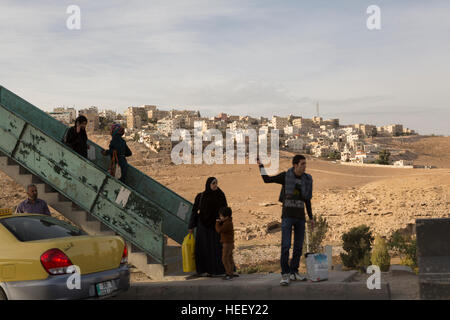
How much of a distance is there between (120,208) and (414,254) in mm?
5652

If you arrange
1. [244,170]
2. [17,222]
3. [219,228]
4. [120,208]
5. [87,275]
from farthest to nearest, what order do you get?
[244,170] → [120,208] → [219,228] → [17,222] → [87,275]

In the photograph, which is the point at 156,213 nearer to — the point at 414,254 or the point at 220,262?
the point at 220,262

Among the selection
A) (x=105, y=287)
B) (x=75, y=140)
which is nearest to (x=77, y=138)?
(x=75, y=140)

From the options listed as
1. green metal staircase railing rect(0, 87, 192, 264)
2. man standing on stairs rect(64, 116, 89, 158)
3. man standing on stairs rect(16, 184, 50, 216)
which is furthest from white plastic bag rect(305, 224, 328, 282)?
man standing on stairs rect(64, 116, 89, 158)

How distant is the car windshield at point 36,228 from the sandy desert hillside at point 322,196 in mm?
11312

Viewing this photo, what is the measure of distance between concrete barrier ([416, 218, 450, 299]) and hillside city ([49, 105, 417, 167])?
5977cm

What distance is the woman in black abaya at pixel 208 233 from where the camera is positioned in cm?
931

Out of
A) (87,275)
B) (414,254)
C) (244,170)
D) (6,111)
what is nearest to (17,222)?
(87,275)

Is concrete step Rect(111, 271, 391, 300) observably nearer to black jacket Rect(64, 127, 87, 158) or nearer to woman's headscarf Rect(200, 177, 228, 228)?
woman's headscarf Rect(200, 177, 228, 228)

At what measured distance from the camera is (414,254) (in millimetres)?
11047

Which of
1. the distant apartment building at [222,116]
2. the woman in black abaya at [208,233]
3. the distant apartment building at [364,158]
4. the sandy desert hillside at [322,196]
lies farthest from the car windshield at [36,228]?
the distant apartment building at [222,116]

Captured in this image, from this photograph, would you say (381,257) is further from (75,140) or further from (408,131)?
(408,131)

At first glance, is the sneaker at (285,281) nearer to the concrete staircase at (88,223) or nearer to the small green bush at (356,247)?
the concrete staircase at (88,223)

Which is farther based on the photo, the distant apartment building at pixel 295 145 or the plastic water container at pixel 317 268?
the distant apartment building at pixel 295 145
